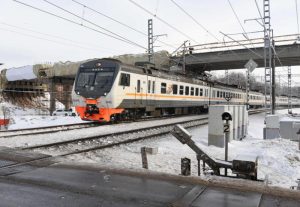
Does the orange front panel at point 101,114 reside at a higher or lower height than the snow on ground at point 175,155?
higher

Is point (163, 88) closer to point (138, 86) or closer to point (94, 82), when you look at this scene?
point (138, 86)

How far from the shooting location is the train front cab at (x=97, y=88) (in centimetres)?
1798

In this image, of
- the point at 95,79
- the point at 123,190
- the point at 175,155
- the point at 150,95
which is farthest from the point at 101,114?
the point at 123,190

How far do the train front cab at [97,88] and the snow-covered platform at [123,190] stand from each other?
1124 cm

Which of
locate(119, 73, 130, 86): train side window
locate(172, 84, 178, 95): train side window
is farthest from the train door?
locate(172, 84, 178, 95): train side window

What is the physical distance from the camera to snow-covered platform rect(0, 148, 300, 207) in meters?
4.79

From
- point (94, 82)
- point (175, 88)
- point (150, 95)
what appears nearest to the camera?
point (94, 82)

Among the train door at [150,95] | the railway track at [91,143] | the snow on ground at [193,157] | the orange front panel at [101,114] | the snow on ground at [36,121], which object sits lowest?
the snow on ground at [193,157]

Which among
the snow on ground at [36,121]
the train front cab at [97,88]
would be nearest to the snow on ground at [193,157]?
the train front cab at [97,88]

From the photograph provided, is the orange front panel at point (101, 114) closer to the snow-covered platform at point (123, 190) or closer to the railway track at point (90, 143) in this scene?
the railway track at point (90, 143)

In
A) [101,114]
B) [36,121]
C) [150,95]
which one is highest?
[150,95]

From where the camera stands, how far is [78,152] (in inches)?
391

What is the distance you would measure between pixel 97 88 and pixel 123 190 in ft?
43.6

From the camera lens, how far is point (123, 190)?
17.5ft
